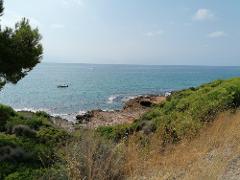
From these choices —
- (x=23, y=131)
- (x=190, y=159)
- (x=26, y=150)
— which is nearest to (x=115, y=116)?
(x=23, y=131)

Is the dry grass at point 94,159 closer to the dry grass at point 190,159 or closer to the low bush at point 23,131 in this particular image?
the dry grass at point 190,159

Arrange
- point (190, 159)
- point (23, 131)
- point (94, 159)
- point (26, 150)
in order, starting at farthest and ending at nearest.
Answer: point (23, 131) → point (26, 150) → point (190, 159) → point (94, 159)

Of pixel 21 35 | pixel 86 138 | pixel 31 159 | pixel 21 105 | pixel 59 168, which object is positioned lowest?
pixel 21 105

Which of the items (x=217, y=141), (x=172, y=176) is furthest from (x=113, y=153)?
(x=217, y=141)

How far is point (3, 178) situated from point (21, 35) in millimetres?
8519

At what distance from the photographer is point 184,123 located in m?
11.7

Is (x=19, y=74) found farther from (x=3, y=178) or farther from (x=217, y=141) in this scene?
(x=217, y=141)

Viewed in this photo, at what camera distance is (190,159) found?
8250mm

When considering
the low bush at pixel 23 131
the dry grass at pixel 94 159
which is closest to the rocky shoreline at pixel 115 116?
the low bush at pixel 23 131

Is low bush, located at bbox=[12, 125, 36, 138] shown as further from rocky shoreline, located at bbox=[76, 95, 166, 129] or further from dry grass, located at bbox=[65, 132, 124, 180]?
rocky shoreline, located at bbox=[76, 95, 166, 129]

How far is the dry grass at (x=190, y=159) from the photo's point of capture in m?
7.38

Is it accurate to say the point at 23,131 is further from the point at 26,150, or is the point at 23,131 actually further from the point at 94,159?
the point at 94,159

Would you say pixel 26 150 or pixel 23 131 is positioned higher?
pixel 26 150

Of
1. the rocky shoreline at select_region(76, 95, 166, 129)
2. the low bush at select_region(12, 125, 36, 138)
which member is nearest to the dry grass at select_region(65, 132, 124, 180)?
the low bush at select_region(12, 125, 36, 138)
